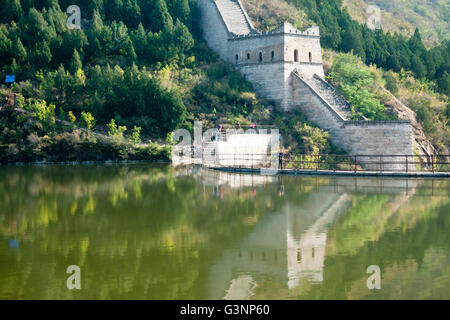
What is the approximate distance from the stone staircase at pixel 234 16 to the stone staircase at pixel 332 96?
693cm

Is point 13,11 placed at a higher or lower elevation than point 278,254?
higher

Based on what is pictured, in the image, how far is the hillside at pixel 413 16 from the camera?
65.9m

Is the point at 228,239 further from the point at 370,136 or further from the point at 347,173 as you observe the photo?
the point at 370,136

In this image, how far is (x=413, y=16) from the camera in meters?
78.4

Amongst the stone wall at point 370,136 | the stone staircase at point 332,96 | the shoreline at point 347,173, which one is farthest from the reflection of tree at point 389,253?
the stone staircase at point 332,96

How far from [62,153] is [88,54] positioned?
29.5 ft

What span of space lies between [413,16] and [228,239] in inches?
2755

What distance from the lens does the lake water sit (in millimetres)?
11422

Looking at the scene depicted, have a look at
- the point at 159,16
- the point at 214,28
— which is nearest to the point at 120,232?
the point at 214,28

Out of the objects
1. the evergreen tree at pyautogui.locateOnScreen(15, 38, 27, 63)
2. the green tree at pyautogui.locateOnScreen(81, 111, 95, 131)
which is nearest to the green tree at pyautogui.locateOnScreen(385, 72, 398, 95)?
the green tree at pyautogui.locateOnScreen(81, 111, 95, 131)

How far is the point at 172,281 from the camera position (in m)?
11.7

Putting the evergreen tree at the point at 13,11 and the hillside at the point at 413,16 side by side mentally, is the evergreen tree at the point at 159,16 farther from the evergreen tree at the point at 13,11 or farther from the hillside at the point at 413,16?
the hillside at the point at 413,16

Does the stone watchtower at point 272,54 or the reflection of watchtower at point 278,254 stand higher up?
the stone watchtower at point 272,54

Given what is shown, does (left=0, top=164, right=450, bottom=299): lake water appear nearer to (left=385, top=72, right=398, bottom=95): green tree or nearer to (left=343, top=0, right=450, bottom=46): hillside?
(left=385, top=72, right=398, bottom=95): green tree
